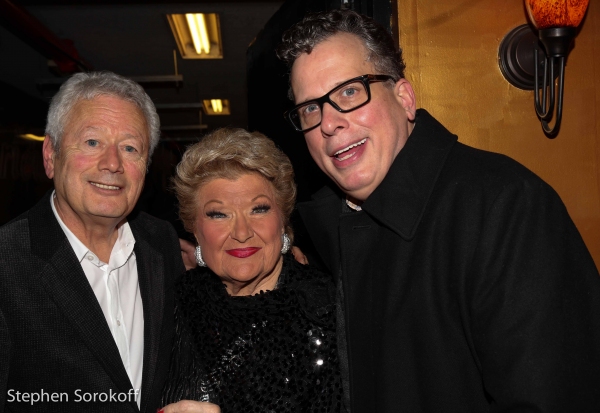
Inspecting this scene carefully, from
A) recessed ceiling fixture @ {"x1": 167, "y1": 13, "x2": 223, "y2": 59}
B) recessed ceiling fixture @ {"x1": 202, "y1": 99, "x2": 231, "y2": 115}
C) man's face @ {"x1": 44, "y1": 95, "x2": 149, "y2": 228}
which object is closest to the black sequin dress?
man's face @ {"x1": 44, "y1": 95, "x2": 149, "y2": 228}

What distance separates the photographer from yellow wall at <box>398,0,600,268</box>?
7.39ft

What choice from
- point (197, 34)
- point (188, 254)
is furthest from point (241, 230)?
point (197, 34)

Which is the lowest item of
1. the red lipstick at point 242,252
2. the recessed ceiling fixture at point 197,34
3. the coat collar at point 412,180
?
the red lipstick at point 242,252

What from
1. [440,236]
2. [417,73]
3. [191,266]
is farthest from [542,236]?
[191,266]

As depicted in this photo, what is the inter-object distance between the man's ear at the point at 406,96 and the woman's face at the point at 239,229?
73 centimetres

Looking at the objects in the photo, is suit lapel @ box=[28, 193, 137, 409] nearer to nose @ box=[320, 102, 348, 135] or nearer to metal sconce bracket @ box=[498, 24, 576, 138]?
nose @ box=[320, 102, 348, 135]

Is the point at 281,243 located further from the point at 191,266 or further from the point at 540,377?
A: the point at 540,377

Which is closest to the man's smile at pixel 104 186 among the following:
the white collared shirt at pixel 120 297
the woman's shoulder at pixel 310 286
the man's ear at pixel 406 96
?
→ the white collared shirt at pixel 120 297

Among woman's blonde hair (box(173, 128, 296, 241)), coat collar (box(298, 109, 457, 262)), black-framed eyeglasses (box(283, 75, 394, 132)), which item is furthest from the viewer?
woman's blonde hair (box(173, 128, 296, 241))

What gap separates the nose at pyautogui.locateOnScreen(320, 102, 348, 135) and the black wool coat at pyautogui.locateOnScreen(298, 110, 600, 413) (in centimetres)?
20

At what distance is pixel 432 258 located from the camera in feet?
4.87

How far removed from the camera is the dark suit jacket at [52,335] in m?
1.78

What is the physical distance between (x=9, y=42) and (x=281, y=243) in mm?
4626

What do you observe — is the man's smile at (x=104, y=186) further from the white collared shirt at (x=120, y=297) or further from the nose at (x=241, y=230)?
the nose at (x=241, y=230)
